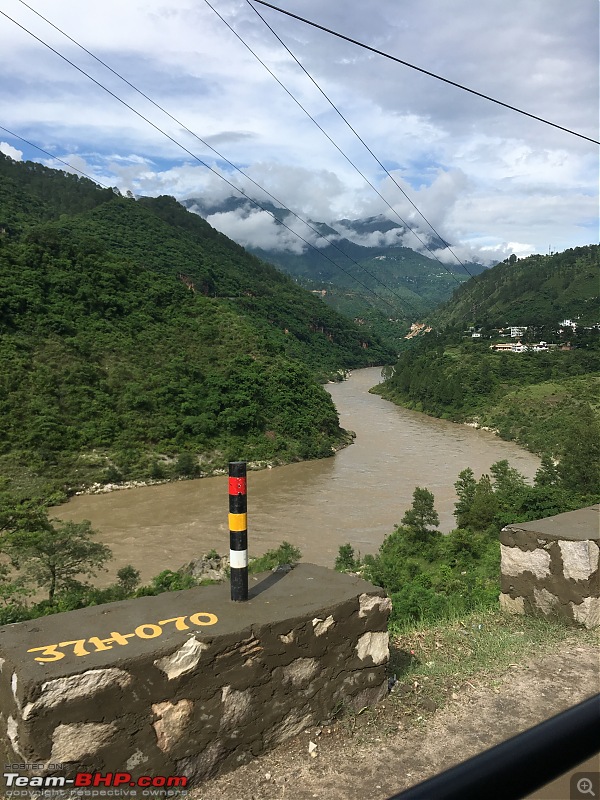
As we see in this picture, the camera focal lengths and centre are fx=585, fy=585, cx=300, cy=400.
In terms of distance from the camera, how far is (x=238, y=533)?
414 cm

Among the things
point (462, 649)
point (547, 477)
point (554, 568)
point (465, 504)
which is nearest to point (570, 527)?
point (554, 568)

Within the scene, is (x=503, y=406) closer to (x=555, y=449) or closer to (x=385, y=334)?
(x=555, y=449)

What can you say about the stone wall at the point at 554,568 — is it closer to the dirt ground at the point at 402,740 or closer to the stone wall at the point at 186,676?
the dirt ground at the point at 402,740

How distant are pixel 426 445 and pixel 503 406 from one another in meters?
13.9

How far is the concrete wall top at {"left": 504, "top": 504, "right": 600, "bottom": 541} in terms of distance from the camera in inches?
216

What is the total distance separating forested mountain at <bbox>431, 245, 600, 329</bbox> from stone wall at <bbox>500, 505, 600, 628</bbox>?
290 ft

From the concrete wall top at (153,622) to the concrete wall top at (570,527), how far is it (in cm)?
224

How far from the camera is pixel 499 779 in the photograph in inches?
33.0

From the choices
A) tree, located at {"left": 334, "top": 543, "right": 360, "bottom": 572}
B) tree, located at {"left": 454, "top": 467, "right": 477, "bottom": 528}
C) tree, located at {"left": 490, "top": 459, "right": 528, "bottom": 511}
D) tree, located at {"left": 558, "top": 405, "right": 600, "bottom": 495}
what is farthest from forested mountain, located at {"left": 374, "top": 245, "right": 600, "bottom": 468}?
tree, located at {"left": 334, "top": 543, "right": 360, "bottom": 572}

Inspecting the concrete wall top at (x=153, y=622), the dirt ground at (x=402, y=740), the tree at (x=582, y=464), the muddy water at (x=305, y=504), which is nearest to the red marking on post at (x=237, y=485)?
the concrete wall top at (x=153, y=622)

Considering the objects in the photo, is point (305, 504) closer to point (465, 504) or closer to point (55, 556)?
point (465, 504)

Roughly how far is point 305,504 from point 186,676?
78.7ft

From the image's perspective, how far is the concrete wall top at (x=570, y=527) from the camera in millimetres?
5484

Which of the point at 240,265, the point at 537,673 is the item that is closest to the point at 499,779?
the point at 537,673
